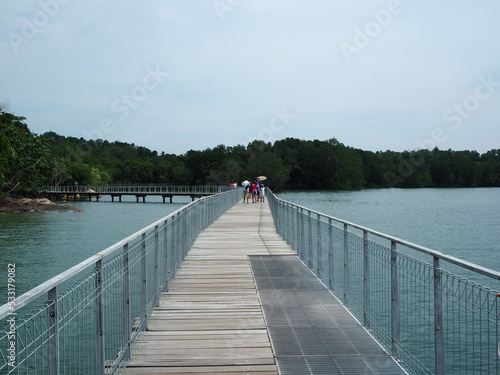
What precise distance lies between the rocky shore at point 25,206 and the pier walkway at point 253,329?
53217mm

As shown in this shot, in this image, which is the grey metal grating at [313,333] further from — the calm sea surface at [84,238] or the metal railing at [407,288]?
the calm sea surface at [84,238]

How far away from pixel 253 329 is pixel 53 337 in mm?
3497

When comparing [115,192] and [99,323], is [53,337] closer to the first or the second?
[99,323]

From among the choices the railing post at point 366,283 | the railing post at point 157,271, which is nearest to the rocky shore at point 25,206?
the railing post at point 157,271

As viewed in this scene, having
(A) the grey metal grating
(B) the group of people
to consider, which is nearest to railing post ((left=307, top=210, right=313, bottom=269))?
(A) the grey metal grating

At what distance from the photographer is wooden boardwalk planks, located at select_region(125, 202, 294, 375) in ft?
16.5

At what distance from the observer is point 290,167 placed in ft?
482

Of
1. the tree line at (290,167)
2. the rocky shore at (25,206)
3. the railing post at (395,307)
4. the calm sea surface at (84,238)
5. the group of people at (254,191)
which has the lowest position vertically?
the calm sea surface at (84,238)

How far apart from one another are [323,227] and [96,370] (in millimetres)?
5710

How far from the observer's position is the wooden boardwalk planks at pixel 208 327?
16.5 feet

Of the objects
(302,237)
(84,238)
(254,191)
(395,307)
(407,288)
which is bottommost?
(84,238)

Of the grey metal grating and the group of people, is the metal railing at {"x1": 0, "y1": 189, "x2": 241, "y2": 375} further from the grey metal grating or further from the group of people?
the group of people

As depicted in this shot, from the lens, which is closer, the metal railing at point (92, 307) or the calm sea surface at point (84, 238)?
the metal railing at point (92, 307)

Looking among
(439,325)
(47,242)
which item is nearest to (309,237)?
(439,325)
